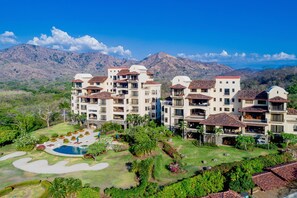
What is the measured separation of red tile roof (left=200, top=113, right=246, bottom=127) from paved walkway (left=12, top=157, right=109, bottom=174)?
66.4 feet

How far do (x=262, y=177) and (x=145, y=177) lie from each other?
1335 cm

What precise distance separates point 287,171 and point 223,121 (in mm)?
16979

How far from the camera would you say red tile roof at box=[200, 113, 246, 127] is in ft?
150

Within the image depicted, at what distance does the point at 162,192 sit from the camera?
2627 cm

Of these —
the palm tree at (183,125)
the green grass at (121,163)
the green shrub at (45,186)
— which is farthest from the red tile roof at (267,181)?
the green shrub at (45,186)

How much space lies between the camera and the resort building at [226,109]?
148 ft

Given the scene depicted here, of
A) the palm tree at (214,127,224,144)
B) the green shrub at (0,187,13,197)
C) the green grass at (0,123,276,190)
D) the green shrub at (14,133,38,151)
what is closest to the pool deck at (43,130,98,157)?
the green grass at (0,123,276,190)

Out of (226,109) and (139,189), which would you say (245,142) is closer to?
(226,109)

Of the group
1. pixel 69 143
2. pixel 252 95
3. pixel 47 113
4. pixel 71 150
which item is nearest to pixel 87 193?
pixel 71 150

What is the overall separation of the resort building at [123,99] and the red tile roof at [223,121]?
1866 centimetres

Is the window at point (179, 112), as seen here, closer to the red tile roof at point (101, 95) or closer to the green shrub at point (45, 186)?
the red tile roof at point (101, 95)

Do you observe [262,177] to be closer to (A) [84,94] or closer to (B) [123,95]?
(B) [123,95]

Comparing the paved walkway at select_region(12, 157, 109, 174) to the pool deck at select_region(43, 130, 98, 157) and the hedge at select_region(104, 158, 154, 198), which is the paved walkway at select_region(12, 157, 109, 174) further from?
the hedge at select_region(104, 158, 154, 198)

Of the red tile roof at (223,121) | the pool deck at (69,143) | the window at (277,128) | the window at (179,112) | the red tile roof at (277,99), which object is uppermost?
the red tile roof at (277,99)
